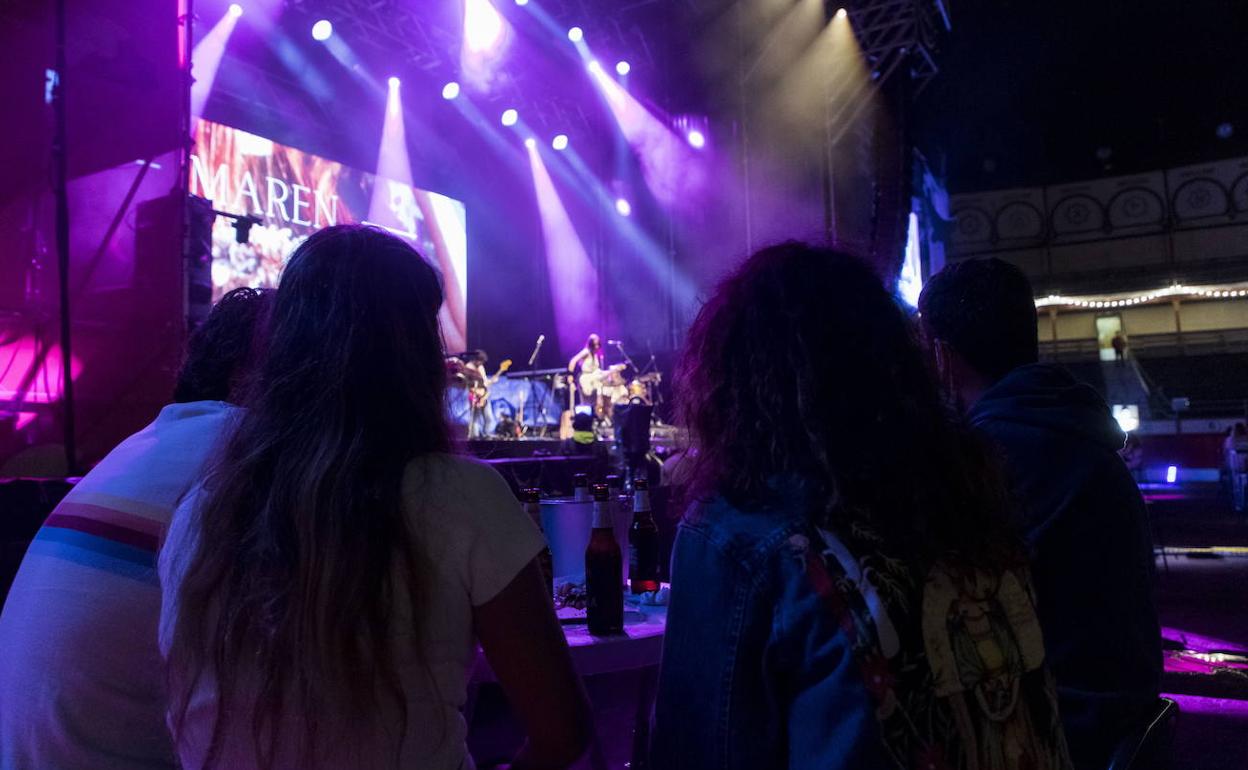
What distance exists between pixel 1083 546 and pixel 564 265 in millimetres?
10624

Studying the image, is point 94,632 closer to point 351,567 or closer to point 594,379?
point 351,567

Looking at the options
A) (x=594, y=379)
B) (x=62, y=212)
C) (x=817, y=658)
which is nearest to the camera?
(x=817, y=658)

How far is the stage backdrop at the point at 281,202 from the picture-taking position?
8.14 meters

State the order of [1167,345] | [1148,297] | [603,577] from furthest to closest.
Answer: [1167,345]
[1148,297]
[603,577]

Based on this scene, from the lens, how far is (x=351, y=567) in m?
0.92

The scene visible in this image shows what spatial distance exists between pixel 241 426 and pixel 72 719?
647 mm

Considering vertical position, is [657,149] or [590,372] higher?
[657,149]

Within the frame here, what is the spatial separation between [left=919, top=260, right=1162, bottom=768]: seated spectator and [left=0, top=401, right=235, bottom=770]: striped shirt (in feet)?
4.65

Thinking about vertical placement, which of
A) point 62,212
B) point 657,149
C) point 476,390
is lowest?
point 476,390

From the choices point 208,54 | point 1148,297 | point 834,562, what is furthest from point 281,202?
point 1148,297

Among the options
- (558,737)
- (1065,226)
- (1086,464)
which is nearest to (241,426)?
(558,737)

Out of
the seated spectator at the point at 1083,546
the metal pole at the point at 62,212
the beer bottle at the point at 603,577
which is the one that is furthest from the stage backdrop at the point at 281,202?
the seated spectator at the point at 1083,546

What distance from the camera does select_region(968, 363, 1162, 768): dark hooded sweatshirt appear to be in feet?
4.50

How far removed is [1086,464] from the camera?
4.85 feet
